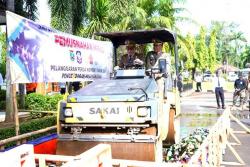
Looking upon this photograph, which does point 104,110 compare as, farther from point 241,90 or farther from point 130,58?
point 241,90

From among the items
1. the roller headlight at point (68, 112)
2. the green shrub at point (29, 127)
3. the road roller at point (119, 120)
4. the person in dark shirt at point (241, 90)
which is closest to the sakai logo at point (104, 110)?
the road roller at point (119, 120)

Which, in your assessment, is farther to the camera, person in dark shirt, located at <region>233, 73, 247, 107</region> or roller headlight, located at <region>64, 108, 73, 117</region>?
person in dark shirt, located at <region>233, 73, 247, 107</region>

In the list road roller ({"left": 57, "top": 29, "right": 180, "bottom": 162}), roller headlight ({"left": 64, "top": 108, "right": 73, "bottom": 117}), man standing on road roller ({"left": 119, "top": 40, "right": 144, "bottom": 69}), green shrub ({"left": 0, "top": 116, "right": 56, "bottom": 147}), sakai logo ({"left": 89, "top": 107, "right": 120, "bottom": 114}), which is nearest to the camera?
road roller ({"left": 57, "top": 29, "right": 180, "bottom": 162})

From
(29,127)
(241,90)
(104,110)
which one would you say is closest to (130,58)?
(104,110)

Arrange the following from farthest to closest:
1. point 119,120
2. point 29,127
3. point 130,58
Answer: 1. point 29,127
2. point 130,58
3. point 119,120

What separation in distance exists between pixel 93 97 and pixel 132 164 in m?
2.01

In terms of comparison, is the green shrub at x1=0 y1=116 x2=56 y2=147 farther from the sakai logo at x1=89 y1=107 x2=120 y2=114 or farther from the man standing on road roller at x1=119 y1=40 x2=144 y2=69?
the man standing on road roller at x1=119 y1=40 x2=144 y2=69

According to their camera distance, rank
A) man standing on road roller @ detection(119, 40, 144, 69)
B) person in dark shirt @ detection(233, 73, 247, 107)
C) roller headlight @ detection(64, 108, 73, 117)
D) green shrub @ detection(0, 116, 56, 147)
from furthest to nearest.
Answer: person in dark shirt @ detection(233, 73, 247, 107) < green shrub @ detection(0, 116, 56, 147) < man standing on road roller @ detection(119, 40, 144, 69) < roller headlight @ detection(64, 108, 73, 117)

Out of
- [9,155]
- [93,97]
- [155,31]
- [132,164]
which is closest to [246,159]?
[155,31]

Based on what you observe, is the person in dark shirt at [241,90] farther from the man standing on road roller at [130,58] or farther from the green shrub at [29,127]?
the man standing on road roller at [130,58]

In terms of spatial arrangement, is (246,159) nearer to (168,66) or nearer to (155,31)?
(168,66)

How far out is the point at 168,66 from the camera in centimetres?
708

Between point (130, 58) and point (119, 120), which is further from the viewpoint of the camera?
point (130, 58)

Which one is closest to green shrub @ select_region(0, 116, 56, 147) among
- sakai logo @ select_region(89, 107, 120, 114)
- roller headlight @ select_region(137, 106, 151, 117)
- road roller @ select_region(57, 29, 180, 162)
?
road roller @ select_region(57, 29, 180, 162)
